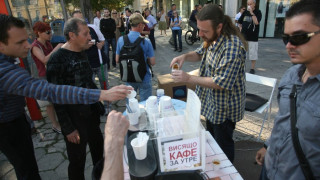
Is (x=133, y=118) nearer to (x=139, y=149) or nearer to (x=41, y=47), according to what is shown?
(x=139, y=149)

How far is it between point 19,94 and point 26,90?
7 centimetres

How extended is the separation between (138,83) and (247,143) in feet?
6.20

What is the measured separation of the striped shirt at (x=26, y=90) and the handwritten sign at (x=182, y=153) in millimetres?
757

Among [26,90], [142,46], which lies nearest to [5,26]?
[26,90]

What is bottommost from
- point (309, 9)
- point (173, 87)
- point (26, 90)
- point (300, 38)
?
point (173, 87)

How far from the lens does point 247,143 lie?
3064 mm

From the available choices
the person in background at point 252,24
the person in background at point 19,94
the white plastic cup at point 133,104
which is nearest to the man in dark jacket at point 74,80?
the person in background at point 19,94

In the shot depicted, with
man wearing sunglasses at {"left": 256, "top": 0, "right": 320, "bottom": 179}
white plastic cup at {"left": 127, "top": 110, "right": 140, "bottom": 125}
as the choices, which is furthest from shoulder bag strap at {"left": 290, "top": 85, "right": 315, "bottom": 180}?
white plastic cup at {"left": 127, "top": 110, "right": 140, "bottom": 125}

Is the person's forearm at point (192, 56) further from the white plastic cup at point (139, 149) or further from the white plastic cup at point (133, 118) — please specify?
the white plastic cup at point (139, 149)

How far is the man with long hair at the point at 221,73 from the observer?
167 cm

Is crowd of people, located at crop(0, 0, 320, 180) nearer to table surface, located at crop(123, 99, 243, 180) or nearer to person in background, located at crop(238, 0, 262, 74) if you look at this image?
table surface, located at crop(123, 99, 243, 180)

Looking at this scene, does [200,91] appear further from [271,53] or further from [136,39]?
[271,53]

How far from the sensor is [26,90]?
1422 mm

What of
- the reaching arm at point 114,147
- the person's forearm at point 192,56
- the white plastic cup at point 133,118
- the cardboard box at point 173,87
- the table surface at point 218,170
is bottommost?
the cardboard box at point 173,87
